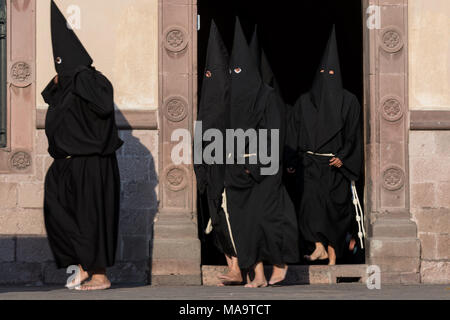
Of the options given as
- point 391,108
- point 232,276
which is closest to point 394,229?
point 391,108

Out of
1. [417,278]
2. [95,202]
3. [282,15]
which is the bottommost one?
[417,278]

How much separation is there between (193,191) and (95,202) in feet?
Result: 5.58

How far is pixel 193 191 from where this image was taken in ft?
48.4

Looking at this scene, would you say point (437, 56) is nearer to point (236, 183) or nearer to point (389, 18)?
point (389, 18)

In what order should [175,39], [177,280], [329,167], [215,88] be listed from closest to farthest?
[215,88] < [177,280] < [175,39] < [329,167]

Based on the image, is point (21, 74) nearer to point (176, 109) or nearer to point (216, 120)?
point (176, 109)

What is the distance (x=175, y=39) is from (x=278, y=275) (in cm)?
310

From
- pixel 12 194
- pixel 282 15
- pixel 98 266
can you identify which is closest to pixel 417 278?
pixel 98 266

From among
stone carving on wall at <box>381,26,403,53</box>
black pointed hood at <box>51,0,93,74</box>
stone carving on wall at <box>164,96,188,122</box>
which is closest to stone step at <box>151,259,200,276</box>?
stone carving on wall at <box>164,96,188,122</box>

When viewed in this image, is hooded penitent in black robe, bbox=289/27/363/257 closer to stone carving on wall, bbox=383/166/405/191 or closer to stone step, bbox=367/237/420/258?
stone carving on wall, bbox=383/166/405/191

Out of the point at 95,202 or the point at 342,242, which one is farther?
the point at 342,242

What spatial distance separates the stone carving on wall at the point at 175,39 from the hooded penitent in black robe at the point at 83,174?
1510mm

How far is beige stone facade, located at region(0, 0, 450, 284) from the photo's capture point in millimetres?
14617

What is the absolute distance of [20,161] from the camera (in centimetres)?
1470
